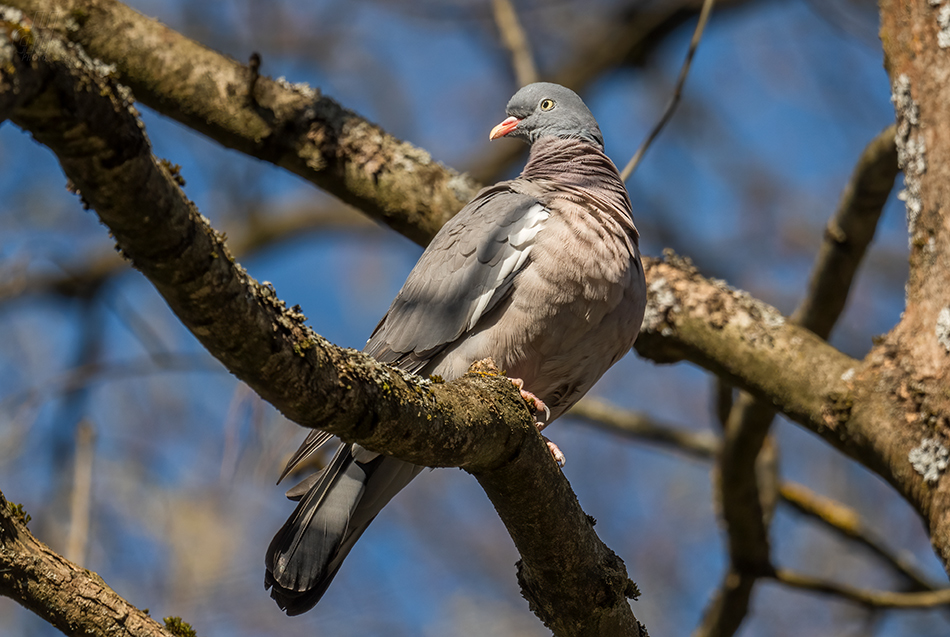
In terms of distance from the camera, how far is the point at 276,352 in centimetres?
164

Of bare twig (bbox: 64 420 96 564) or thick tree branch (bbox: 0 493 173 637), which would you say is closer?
thick tree branch (bbox: 0 493 173 637)

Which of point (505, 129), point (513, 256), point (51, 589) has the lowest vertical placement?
point (51, 589)

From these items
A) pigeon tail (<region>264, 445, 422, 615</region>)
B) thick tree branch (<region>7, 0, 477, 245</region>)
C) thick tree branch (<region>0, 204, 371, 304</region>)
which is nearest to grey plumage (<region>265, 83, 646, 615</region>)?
pigeon tail (<region>264, 445, 422, 615</region>)

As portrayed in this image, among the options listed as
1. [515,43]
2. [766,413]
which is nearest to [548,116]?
[515,43]

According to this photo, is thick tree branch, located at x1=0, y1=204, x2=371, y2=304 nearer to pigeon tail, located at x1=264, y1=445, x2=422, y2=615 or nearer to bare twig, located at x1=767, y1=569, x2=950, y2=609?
pigeon tail, located at x1=264, y1=445, x2=422, y2=615

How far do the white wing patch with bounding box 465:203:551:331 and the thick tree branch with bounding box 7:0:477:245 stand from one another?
785mm

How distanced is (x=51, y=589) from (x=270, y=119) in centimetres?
233

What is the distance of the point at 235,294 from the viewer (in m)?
1.57

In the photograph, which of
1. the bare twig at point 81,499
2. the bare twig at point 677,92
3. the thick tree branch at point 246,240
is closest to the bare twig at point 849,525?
the bare twig at point 677,92

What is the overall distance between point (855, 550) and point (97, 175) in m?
5.13

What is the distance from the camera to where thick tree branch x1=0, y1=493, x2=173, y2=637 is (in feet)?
7.00

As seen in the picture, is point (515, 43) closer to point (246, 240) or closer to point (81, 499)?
point (246, 240)

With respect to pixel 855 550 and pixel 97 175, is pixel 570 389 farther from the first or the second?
pixel 855 550

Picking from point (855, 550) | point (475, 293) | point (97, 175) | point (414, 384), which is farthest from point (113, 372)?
point (855, 550)
